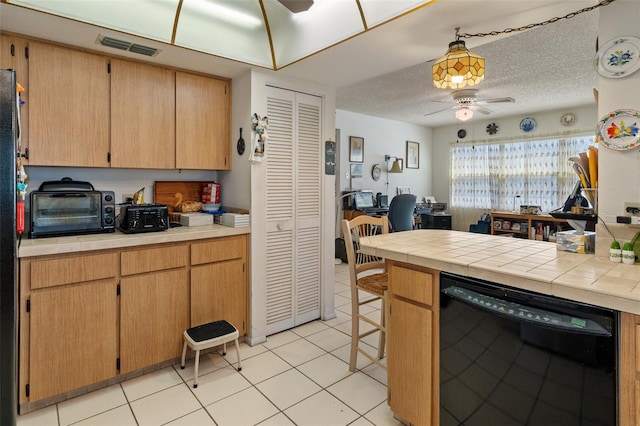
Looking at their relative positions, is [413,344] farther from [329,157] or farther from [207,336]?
[329,157]

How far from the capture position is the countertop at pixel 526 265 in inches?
45.0

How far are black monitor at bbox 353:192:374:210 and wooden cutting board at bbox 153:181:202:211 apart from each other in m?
3.09

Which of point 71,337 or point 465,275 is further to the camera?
point 71,337

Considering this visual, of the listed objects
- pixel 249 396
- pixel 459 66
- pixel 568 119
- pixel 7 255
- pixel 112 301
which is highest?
Result: pixel 568 119

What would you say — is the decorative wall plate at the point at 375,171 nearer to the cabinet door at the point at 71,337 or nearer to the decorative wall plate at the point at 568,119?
the decorative wall plate at the point at 568,119

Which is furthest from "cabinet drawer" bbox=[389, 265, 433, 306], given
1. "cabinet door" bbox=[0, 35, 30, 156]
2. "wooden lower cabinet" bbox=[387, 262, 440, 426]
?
"cabinet door" bbox=[0, 35, 30, 156]

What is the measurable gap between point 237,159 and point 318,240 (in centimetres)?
109

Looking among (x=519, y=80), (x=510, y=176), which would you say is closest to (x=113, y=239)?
(x=519, y=80)

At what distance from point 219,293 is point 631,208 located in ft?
8.71

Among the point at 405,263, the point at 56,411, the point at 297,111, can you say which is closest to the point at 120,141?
the point at 297,111

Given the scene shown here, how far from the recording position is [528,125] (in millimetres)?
6414

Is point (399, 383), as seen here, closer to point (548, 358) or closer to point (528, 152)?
point (548, 358)

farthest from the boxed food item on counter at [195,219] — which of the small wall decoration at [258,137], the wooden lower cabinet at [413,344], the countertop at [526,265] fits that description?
the wooden lower cabinet at [413,344]

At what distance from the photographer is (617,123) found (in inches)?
65.2
